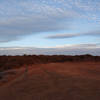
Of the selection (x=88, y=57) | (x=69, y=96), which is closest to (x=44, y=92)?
(x=69, y=96)

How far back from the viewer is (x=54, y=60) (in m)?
12.6

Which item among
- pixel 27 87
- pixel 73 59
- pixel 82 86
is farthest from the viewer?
pixel 73 59

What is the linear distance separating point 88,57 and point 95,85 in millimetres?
8633

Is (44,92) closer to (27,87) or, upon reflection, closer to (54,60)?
(27,87)

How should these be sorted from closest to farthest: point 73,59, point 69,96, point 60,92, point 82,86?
point 69,96
point 60,92
point 82,86
point 73,59

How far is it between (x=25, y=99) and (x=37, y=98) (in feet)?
1.15

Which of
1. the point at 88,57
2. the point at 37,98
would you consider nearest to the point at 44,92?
the point at 37,98

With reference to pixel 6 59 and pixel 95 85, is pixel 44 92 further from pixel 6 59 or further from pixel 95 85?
pixel 6 59

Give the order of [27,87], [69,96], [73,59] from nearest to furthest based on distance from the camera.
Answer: [69,96]
[27,87]
[73,59]

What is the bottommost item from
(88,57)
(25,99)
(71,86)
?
(25,99)

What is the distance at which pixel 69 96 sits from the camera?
367 cm

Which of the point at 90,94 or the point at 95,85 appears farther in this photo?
the point at 95,85

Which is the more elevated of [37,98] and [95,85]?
[95,85]

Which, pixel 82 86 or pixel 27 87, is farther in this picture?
pixel 27 87
